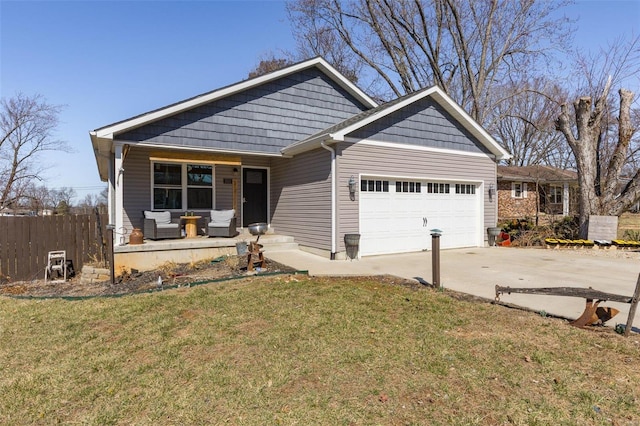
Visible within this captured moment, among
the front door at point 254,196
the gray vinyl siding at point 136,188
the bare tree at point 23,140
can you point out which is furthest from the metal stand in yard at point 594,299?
the bare tree at point 23,140

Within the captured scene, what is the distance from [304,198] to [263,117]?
2.97 m

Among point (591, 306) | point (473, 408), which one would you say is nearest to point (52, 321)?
point (473, 408)

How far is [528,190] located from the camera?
76.0 feet

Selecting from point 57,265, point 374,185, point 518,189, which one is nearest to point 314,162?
point 374,185

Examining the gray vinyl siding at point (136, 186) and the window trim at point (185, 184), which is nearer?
the gray vinyl siding at point (136, 186)

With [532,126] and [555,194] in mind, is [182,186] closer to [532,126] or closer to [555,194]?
[555,194]

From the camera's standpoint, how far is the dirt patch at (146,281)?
6.58m

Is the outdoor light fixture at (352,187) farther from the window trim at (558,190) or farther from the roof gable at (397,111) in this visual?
the window trim at (558,190)

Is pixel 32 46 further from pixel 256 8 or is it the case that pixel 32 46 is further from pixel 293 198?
pixel 293 198

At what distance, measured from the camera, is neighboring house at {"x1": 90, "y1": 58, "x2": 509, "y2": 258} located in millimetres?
9312

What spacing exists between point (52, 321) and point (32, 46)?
10.8 metres

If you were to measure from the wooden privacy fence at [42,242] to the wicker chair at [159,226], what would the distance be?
1095 mm

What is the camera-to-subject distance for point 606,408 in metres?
2.62

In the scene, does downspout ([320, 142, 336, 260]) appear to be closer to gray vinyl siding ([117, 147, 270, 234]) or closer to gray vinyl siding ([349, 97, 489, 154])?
gray vinyl siding ([349, 97, 489, 154])
